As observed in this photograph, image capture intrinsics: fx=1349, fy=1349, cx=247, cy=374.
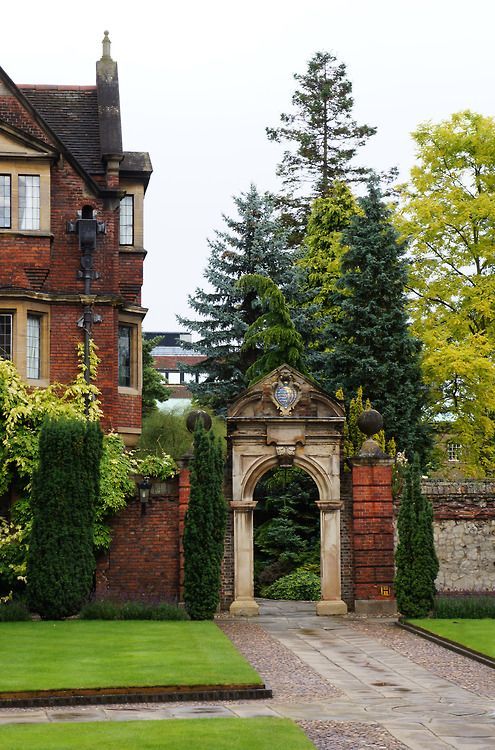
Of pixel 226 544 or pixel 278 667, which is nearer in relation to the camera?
pixel 278 667

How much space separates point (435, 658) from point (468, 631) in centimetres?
298

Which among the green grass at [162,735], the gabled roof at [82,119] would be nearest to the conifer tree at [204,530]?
the gabled roof at [82,119]

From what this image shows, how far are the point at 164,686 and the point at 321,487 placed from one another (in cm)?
1254

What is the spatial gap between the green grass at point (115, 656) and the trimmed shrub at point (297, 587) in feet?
27.2

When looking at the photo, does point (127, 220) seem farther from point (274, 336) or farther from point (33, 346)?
point (274, 336)

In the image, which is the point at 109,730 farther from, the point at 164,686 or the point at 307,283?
the point at 307,283

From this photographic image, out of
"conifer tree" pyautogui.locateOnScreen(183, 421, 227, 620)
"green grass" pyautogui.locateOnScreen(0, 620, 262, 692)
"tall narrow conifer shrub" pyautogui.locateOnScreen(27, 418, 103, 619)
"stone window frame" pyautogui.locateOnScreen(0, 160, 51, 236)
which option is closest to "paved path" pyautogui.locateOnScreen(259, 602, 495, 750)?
"green grass" pyautogui.locateOnScreen(0, 620, 262, 692)

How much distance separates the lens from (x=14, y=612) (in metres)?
26.4

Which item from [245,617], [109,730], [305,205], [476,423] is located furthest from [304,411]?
[305,205]

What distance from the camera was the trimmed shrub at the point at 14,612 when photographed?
26.3 metres

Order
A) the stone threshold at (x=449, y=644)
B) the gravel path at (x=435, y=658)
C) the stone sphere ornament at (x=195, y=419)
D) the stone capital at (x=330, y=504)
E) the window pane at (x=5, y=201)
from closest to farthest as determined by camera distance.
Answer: the gravel path at (x=435, y=658) < the stone threshold at (x=449, y=644) < the stone capital at (x=330, y=504) < the stone sphere ornament at (x=195, y=419) < the window pane at (x=5, y=201)

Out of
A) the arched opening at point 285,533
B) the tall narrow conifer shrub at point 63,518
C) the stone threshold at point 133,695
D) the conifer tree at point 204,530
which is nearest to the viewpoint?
the stone threshold at point 133,695

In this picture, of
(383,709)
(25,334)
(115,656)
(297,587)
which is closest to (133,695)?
(383,709)

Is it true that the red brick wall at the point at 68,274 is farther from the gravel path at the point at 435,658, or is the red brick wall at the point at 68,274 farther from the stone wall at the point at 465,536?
the gravel path at the point at 435,658
